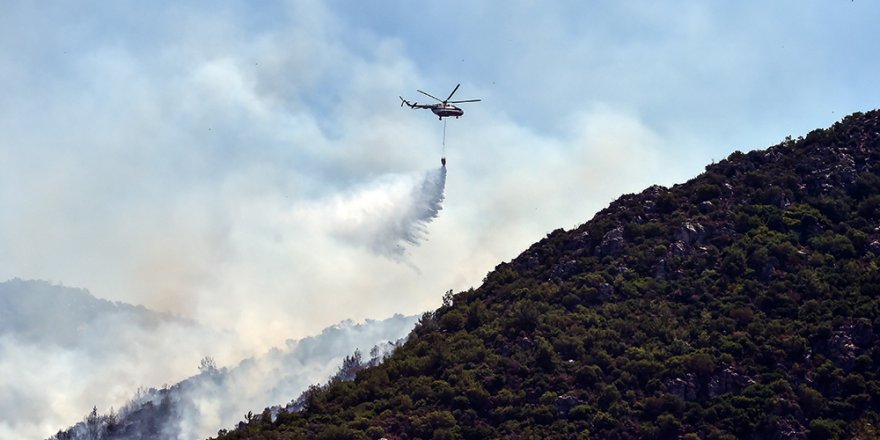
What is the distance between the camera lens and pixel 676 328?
14075cm

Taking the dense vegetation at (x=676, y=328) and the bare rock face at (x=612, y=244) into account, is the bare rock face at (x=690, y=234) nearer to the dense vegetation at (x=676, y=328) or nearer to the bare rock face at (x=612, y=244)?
the dense vegetation at (x=676, y=328)

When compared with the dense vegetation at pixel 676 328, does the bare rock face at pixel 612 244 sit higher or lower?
higher

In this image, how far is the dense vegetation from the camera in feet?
412

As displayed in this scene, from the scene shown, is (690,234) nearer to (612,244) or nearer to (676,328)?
(612,244)

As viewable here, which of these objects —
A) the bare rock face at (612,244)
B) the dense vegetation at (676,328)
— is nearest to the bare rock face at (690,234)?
the dense vegetation at (676,328)

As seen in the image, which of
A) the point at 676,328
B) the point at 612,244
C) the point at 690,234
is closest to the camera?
the point at 676,328

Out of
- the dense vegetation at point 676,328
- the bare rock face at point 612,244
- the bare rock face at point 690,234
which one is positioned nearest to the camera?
the dense vegetation at point 676,328

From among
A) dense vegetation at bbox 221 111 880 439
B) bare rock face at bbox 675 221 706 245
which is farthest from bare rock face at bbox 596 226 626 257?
bare rock face at bbox 675 221 706 245

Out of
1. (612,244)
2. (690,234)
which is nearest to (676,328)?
(690,234)

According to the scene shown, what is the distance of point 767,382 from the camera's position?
5017 inches

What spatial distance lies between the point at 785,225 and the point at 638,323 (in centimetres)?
2569

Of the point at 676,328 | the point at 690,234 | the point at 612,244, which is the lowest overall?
the point at 676,328

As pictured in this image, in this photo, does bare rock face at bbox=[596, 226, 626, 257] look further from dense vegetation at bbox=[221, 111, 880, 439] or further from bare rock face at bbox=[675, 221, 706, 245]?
bare rock face at bbox=[675, 221, 706, 245]

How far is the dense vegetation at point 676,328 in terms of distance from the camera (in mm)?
125688
